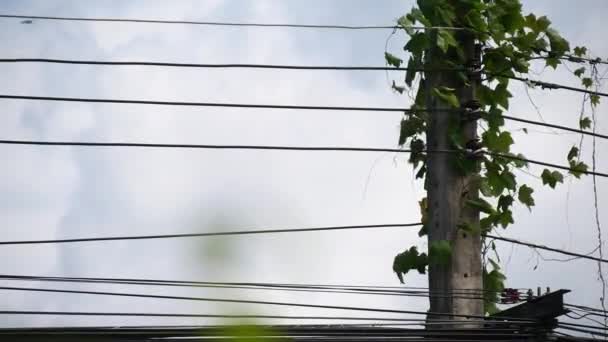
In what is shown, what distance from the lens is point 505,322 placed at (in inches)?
233

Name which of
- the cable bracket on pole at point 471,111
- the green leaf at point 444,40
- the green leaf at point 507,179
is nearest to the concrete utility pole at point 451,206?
the cable bracket on pole at point 471,111

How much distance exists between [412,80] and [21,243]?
2730 millimetres

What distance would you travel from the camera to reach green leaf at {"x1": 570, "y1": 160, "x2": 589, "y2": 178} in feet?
23.9

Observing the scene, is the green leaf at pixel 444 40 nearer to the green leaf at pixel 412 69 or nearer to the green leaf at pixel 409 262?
the green leaf at pixel 412 69

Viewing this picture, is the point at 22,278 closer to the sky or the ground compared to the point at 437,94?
closer to the ground

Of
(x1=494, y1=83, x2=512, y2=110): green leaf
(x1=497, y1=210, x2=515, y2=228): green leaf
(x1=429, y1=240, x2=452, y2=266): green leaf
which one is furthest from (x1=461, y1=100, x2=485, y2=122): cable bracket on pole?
(x1=429, y1=240, x2=452, y2=266): green leaf

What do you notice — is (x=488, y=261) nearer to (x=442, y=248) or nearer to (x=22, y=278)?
(x=442, y=248)

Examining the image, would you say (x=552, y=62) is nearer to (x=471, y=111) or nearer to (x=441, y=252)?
(x=471, y=111)

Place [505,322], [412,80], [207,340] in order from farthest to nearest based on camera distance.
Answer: [412,80]
[505,322]
[207,340]

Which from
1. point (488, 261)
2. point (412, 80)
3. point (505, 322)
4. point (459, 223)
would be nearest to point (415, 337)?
point (505, 322)

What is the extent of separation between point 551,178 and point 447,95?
1.11 meters

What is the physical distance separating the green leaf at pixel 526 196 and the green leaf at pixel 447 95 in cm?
82

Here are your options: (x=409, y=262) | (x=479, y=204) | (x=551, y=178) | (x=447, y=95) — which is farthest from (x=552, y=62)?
(x=409, y=262)

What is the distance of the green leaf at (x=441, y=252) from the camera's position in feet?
20.7
